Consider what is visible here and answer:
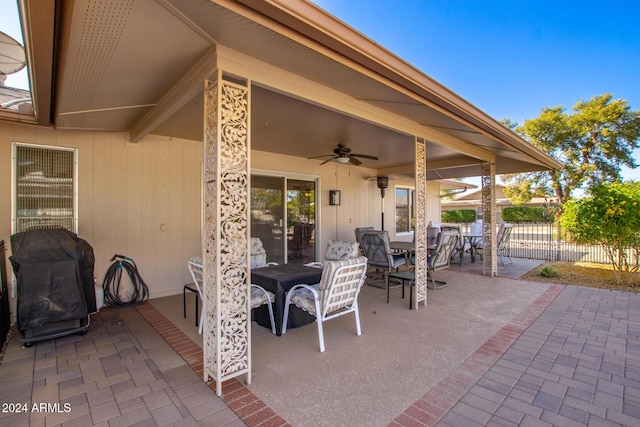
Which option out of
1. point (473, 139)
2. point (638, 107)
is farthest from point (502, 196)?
point (473, 139)

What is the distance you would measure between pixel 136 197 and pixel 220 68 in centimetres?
343

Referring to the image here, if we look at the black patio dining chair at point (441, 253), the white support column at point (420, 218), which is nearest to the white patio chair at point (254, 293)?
the white support column at point (420, 218)

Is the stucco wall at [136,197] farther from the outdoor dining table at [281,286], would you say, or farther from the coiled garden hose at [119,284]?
the outdoor dining table at [281,286]

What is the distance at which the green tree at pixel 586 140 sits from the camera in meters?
14.2

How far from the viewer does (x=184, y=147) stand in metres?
5.34

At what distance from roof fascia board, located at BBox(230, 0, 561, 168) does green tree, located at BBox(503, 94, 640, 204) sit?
1463 cm

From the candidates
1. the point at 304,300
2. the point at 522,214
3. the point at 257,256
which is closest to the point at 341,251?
the point at 257,256

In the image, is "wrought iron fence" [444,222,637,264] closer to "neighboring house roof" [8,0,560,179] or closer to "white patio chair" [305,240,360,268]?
"neighboring house roof" [8,0,560,179]

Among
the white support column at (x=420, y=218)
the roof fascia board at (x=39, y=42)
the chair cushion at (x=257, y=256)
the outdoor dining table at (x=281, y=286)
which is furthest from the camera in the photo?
the chair cushion at (x=257, y=256)

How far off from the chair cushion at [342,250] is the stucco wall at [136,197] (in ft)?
7.72

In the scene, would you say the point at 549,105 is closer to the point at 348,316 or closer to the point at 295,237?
the point at 295,237

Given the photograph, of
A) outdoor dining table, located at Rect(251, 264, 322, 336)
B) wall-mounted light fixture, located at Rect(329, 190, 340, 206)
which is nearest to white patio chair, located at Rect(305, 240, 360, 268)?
outdoor dining table, located at Rect(251, 264, 322, 336)

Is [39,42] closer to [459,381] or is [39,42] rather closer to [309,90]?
[309,90]

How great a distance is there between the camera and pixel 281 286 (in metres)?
3.51
